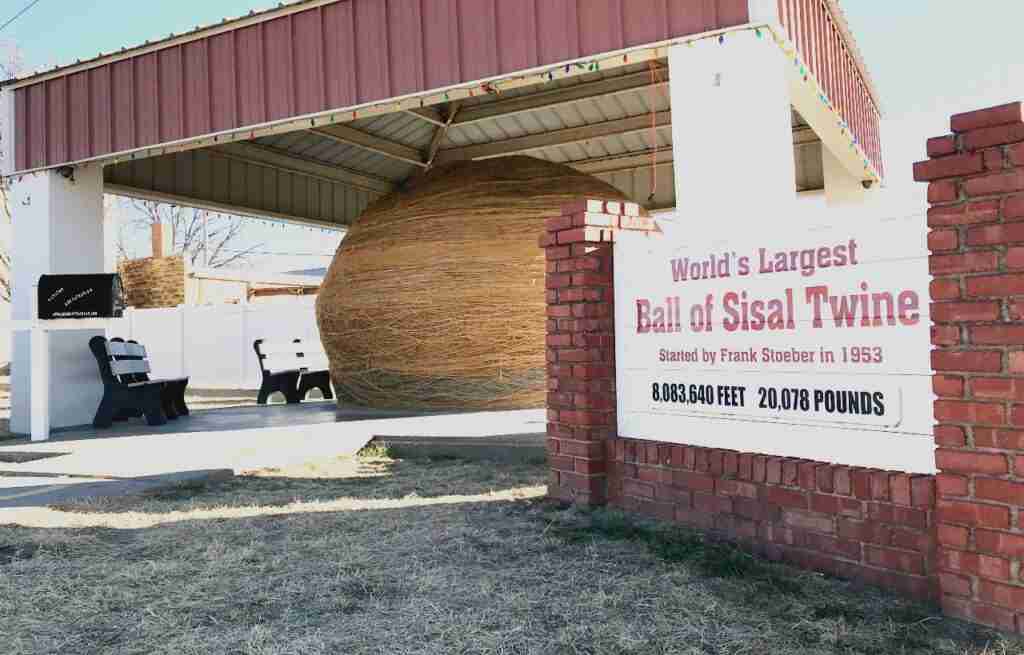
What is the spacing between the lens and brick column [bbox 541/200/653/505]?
511cm

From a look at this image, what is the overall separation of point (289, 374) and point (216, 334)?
380 inches

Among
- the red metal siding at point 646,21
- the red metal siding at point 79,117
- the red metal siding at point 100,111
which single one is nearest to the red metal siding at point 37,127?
the red metal siding at point 79,117

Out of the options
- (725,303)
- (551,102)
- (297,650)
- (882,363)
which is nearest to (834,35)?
(551,102)

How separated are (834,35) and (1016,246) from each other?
22.0ft

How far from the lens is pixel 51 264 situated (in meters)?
10.0

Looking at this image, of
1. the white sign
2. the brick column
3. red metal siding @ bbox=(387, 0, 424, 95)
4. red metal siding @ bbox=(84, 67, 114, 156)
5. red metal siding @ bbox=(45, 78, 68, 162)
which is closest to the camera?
the white sign

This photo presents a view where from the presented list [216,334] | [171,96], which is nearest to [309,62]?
[171,96]

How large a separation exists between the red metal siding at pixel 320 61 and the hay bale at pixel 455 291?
8.19 feet

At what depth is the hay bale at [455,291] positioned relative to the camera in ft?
32.8

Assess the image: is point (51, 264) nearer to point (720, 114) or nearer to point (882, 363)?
point (720, 114)

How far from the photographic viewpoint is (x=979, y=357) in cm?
312

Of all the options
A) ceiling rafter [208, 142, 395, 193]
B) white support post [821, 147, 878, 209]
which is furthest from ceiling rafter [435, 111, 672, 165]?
white support post [821, 147, 878, 209]

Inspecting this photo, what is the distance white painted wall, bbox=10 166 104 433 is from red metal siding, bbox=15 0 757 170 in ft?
1.33

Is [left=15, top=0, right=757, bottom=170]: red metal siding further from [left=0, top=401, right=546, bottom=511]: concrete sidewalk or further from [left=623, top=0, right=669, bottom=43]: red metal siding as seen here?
[left=0, top=401, right=546, bottom=511]: concrete sidewalk
